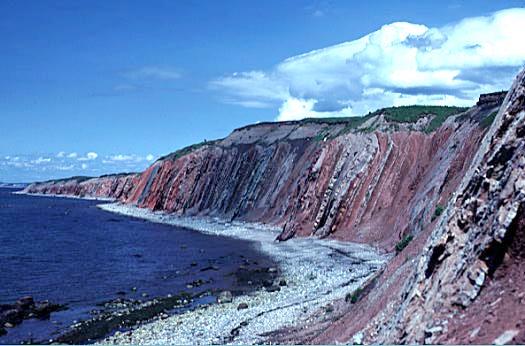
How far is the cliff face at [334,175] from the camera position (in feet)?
123

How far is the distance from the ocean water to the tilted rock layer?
8.28m

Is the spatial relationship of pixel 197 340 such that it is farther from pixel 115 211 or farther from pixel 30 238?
pixel 115 211

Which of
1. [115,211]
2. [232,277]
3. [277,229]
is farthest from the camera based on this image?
[115,211]

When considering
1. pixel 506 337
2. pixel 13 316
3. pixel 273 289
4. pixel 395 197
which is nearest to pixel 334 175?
pixel 395 197

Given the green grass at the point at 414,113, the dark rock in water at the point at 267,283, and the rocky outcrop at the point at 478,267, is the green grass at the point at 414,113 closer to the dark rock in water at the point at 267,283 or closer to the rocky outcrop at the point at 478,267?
the dark rock in water at the point at 267,283

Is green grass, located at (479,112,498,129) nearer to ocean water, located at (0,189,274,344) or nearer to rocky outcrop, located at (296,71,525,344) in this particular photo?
ocean water, located at (0,189,274,344)

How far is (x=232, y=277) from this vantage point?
34344 mm

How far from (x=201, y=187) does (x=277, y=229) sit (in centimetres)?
→ 2527

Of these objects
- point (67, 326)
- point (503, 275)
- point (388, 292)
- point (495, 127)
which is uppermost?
point (495, 127)

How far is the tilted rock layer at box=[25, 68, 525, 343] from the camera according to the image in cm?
962

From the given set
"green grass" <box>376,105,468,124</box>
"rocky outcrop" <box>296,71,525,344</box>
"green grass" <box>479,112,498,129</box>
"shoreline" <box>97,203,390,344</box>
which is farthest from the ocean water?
"green grass" <box>376,105,468,124</box>

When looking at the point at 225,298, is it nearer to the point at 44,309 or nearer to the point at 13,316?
the point at 44,309

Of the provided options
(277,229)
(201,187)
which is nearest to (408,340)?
(277,229)

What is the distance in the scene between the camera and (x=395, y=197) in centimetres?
4306
